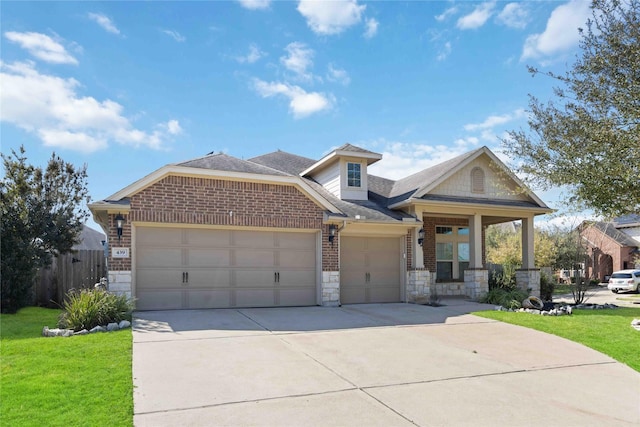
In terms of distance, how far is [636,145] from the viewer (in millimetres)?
8273

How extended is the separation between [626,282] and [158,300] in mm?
28086

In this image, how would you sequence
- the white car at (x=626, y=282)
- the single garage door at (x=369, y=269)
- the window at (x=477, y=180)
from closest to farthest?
the single garage door at (x=369, y=269)
the window at (x=477, y=180)
the white car at (x=626, y=282)

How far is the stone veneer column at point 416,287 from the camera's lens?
15.5 m

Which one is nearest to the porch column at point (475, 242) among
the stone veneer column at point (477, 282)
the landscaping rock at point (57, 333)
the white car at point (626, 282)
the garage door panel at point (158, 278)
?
the stone veneer column at point (477, 282)

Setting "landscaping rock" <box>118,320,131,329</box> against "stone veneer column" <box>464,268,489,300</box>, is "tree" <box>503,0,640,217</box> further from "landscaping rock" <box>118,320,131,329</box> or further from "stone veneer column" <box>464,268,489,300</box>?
"landscaping rock" <box>118,320,131,329</box>

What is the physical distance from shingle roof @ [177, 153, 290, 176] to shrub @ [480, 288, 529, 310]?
8.13 metres

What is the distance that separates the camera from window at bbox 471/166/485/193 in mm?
17153

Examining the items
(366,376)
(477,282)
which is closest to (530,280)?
(477,282)

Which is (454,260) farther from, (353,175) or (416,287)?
(353,175)

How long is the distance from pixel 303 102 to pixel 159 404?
10139mm

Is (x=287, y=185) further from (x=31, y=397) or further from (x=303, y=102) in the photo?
(x=31, y=397)

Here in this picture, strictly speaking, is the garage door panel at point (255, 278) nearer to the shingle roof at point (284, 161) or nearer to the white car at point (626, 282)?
the shingle roof at point (284, 161)

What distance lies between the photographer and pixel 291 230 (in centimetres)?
1361

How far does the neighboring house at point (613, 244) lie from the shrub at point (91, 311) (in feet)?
127
